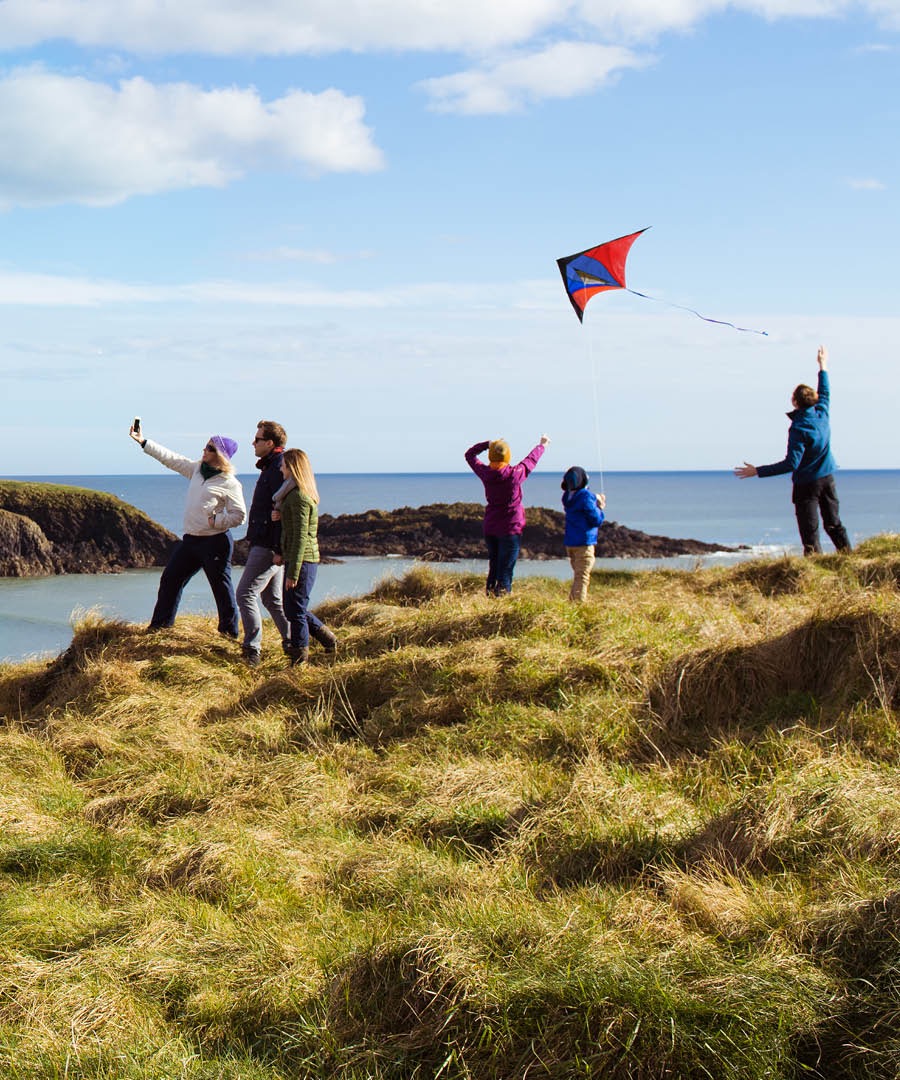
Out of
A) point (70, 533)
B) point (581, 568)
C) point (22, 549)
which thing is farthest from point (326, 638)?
point (70, 533)

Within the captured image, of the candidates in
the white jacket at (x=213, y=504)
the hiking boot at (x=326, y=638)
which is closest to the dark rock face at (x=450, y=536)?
the white jacket at (x=213, y=504)

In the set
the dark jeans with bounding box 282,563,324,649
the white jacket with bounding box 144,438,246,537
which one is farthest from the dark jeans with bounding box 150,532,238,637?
the dark jeans with bounding box 282,563,324,649

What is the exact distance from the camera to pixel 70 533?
33656 mm

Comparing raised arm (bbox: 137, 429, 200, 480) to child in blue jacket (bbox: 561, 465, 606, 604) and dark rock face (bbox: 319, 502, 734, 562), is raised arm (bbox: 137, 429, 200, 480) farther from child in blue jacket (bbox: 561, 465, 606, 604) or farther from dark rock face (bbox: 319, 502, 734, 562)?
dark rock face (bbox: 319, 502, 734, 562)

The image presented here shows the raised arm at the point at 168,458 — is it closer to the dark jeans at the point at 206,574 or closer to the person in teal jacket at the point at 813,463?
the dark jeans at the point at 206,574

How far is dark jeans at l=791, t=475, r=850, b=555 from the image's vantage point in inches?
482

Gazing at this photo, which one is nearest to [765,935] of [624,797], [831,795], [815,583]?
[831,795]

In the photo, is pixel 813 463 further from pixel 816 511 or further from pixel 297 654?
pixel 297 654

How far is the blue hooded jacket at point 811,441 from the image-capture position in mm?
11898

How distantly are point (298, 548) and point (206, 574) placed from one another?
1228mm

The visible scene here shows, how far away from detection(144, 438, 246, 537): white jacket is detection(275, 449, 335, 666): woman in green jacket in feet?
2.15

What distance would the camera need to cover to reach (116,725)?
8.57 metres

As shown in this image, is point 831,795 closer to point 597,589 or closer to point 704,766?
point 704,766

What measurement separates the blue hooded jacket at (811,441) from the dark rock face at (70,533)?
25236 mm
